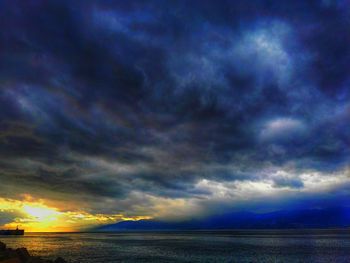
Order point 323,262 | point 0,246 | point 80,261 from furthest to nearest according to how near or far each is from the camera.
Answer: point 80,261 < point 323,262 < point 0,246

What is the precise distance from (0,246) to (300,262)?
6267cm

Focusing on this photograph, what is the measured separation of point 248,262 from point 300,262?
11342mm

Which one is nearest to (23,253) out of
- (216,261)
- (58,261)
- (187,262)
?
(58,261)

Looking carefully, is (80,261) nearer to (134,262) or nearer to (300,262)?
(134,262)

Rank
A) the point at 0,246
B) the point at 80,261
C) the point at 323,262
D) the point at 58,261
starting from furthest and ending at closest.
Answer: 1. the point at 80,261
2. the point at 323,262
3. the point at 0,246
4. the point at 58,261

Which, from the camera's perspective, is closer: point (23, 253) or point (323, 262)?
point (23, 253)

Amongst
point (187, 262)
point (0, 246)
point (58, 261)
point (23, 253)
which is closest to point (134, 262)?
point (187, 262)

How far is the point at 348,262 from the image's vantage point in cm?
6144

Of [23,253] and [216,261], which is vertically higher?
[23,253]

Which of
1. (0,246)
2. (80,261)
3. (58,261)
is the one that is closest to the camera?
(58,261)

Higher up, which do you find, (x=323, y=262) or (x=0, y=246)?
(x=0, y=246)

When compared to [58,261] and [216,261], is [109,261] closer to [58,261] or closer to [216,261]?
[58,261]

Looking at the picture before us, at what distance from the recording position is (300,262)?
6344 cm

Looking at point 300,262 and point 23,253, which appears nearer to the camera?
point 23,253
